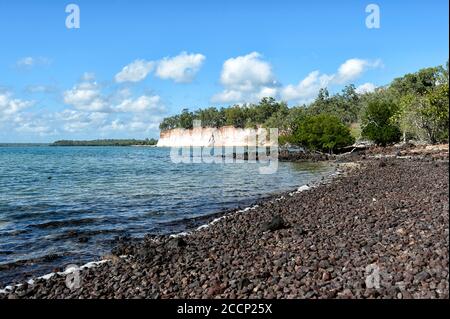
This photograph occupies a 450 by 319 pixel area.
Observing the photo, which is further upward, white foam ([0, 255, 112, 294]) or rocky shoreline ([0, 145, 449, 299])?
rocky shoreline ([0, 145, 449, 299])

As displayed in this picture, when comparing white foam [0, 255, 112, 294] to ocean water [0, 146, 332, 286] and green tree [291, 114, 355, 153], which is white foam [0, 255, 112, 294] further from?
green tree [291, 114, 355, 153]

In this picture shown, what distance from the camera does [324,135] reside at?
76.8 metres

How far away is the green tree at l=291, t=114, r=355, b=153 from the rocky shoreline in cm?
6047

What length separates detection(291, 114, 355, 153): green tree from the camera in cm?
7656

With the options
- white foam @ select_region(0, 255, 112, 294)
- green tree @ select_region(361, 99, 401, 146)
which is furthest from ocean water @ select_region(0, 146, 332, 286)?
green tree @ select_region(361, 99, 401, 146)

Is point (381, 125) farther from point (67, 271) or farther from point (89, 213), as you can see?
point (67, 271)

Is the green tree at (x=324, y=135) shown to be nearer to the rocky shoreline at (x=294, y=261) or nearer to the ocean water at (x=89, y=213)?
the ocean water at (x=89, y=213)

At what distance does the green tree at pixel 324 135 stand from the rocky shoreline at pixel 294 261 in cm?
6047

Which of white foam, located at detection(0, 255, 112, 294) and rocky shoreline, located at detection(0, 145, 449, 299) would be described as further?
white foam, located at detection(0, 255, 112, 294)

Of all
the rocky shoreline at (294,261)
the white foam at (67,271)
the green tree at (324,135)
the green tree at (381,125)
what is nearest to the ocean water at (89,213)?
the white foam at (67,271)

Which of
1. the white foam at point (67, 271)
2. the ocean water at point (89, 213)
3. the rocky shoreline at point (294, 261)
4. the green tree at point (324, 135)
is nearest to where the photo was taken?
the rocky shoreline at point (294, 261)

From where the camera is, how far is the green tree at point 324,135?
7656 centimetres

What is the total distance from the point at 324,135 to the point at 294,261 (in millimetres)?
68262
